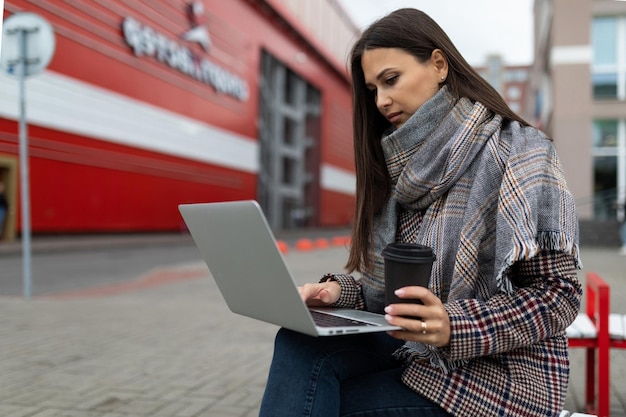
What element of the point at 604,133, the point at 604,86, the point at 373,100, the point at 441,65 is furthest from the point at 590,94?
the point at 441,65

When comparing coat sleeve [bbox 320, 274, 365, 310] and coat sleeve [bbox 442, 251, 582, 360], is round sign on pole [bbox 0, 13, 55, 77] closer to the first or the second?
coat sleeve [bbox 320, 274, 365, 310]

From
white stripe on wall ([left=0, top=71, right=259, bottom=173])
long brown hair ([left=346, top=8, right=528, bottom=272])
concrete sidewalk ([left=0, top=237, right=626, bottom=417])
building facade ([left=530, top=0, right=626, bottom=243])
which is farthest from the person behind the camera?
building facade ([left=530, top=0, right=626, bottom=243])

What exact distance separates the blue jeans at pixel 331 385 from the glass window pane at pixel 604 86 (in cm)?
2152

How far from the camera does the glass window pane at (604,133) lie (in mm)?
20672

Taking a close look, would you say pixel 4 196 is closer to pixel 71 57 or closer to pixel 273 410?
pixel 71 57

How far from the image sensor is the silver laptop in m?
1.31

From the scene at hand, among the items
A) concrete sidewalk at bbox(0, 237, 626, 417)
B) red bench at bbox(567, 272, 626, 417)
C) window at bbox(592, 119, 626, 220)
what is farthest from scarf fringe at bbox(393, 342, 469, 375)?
window at bbox(592, 119, 626, 220)

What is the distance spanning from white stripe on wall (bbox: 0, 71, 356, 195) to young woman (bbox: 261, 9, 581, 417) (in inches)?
560

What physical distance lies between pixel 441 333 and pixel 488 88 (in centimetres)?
73

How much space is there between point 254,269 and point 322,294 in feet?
1.75

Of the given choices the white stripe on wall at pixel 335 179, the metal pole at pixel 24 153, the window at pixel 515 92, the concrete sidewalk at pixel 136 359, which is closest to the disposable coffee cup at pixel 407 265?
the concrete sidewalk at pixel 136 359

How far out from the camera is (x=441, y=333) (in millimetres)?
1403

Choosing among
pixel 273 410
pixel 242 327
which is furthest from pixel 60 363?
pixel 273 410

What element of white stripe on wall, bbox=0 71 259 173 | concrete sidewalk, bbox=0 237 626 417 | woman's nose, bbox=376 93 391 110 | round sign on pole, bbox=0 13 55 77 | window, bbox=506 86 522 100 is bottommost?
concrete sidewalk, bbox=0 237 626 417
